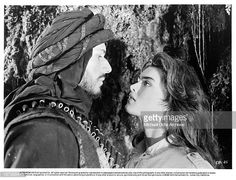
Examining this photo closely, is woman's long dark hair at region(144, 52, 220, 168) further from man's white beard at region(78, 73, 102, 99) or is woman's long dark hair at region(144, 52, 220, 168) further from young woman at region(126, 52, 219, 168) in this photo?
man's white beard at region(78, 73, 102, 99)

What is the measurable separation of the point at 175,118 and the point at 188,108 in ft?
0.22

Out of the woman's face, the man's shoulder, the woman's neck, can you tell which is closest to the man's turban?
the woman's face

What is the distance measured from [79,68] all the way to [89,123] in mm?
234

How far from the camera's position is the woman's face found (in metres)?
1.42

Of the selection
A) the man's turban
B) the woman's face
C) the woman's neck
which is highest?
the man's turban

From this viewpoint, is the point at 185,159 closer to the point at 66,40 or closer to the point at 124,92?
the point at 124,92

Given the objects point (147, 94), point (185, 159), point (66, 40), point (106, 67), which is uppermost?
point (66, 40)

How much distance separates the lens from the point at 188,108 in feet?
4.67

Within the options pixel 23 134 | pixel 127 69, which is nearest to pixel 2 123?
pixel 23 134

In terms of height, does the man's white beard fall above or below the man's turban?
below

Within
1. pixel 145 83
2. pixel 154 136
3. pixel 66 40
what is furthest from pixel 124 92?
pixel 66 40

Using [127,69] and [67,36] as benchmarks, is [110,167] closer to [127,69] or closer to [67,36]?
[127,69]

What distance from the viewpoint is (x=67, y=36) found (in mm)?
1444

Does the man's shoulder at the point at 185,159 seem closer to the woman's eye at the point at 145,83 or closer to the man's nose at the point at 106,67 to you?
the woman's eye at the point at 145,83
